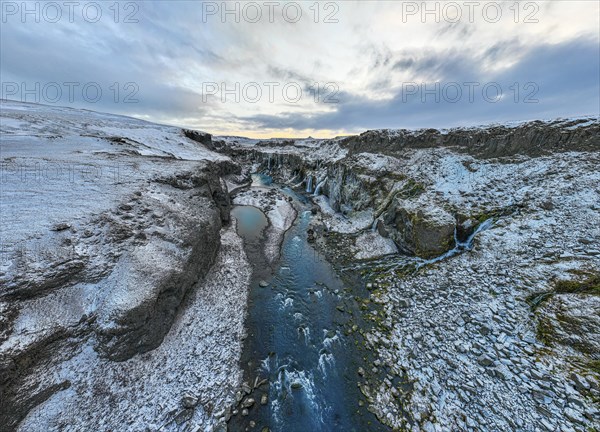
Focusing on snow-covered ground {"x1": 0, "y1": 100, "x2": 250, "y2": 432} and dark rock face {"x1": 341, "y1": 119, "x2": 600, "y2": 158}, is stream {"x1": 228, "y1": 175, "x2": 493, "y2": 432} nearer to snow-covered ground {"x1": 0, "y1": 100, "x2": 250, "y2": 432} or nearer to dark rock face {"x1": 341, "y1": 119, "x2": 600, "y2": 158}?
snow-covered ground {"x1": 0, "y1": 100, "x2": 250, "y2": 432}

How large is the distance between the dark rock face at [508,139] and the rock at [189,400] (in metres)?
35.0

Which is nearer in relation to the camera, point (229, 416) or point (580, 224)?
point (229, 416)

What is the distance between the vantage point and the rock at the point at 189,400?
1006 cm

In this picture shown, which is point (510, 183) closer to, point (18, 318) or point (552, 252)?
point (552, 252)

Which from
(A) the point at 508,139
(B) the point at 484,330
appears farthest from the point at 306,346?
(A) the point at 508,139

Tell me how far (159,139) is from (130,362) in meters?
50.4

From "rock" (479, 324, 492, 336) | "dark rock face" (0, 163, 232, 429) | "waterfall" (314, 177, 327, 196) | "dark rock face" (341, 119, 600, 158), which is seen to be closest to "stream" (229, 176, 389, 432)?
"dark rock face" (0, 163, 232, 429)

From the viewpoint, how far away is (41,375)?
923 cm

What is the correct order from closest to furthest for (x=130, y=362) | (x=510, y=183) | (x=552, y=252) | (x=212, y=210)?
(x=130, y=362) → (x=552, y=252) → (x=510, y=183) → (x=212, y=210)

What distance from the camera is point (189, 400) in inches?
402

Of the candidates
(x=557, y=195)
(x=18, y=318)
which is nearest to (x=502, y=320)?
(x=557, y=195)

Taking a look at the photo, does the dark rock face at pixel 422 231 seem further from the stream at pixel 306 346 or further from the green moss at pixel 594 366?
the green moss at pixel 594 366

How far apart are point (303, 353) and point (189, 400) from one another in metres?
6.03

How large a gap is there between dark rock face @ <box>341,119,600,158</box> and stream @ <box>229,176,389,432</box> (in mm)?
24922
